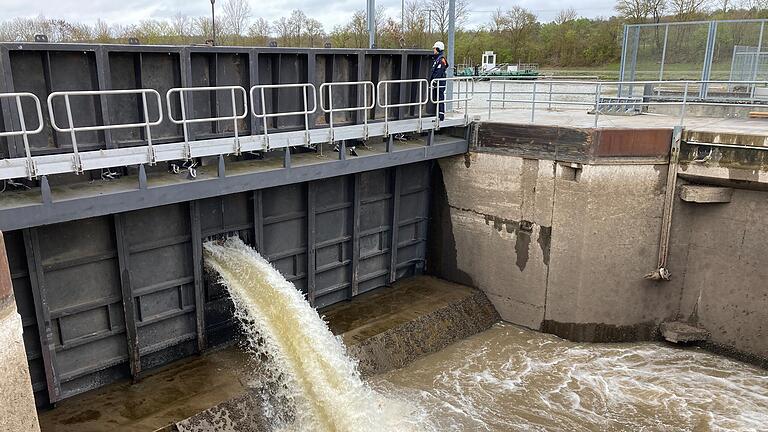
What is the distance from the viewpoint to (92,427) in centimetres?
709

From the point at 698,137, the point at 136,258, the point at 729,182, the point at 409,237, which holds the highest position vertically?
the point at 698,137

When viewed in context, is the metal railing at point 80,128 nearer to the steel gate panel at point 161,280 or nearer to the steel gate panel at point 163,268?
the steel gate panel at point 163,268

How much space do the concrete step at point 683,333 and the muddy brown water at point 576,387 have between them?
0.23 meters

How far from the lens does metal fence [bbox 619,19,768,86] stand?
1496 cm

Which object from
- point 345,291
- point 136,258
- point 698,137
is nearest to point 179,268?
point 136,258

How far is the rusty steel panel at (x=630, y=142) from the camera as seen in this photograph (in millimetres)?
10203

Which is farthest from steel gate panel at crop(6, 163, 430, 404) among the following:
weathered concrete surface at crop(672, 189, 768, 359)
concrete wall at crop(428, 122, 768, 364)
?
weathered concrete surface at crop(672, 189, 768, 359)

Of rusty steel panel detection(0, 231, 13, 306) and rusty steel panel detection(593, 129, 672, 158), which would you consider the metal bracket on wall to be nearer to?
rusty steel panel detection(593, 129, 672, 158)

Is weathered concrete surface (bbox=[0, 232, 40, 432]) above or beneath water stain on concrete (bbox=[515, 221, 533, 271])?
above

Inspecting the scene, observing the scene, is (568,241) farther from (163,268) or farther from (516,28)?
(516,28)

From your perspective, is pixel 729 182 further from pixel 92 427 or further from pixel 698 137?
pixel 92 427

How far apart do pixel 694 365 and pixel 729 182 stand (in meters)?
3.31

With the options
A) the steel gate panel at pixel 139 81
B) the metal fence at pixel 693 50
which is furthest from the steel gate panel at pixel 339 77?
the metal fence at pixel 693 50

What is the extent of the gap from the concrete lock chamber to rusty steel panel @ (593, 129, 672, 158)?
8.95 ft
